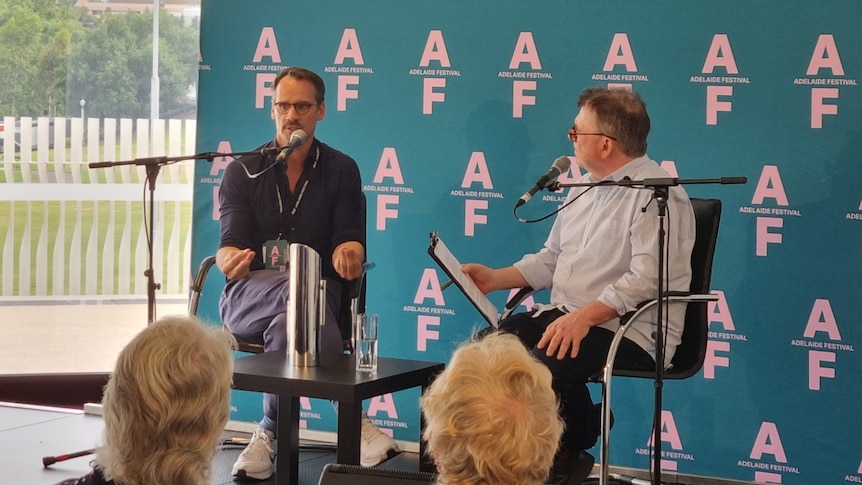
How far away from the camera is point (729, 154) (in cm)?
373

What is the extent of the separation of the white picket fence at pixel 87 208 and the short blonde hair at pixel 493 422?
11.4 feet

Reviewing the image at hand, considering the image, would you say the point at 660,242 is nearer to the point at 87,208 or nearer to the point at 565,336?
the point at 565,336

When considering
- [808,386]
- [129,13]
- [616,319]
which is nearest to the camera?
[616,319]

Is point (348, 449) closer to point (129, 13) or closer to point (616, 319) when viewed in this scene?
point (616, 319)

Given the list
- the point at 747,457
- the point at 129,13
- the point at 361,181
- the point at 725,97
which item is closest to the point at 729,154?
the point at 725,97

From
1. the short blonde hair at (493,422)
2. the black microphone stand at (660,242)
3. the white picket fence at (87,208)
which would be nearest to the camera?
the short blonde hair at (493,422)

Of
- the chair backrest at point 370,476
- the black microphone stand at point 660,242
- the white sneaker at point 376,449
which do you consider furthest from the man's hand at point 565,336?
the chair backrest at point 370,476

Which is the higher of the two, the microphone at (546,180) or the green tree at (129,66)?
the green tree at (129,66)

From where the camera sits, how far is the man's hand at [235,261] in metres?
3.53

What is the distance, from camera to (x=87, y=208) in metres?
4.81

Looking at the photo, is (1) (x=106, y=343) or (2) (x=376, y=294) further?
(1) (x=106, y=343)

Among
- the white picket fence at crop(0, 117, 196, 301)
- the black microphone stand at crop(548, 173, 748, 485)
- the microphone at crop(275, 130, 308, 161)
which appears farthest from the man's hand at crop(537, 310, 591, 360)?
the white picket fence at crop(0, 117, 196, 301)

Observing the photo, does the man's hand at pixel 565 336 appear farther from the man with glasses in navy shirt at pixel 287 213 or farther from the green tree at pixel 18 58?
the green tree at pixel 18 58

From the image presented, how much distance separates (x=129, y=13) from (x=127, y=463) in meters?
3.73
